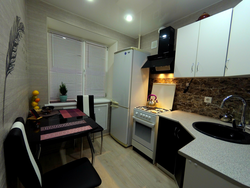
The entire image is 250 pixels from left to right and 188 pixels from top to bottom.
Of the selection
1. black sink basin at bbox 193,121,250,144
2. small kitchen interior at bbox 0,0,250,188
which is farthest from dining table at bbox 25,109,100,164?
black sink basin at bbox 193,121,250,144

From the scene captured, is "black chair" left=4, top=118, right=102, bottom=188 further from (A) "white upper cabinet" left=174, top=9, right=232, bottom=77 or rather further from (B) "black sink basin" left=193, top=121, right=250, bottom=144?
(A) "white upper cabinet" left=174, top=9, right=232, bottom=77

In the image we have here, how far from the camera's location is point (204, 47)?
146 centimetres

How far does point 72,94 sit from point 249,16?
3.00 meters

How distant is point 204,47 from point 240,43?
38 cm

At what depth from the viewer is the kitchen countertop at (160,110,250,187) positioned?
1.93 ft

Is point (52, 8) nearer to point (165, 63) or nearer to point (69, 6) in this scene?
point (69, 6)

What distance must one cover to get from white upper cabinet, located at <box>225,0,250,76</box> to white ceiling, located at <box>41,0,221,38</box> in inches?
29.1

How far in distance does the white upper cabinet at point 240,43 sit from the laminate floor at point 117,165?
5.48 ft

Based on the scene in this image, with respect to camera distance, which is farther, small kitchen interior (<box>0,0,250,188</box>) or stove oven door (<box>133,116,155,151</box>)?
stove oven door (<box>133,116,155,151</box>)

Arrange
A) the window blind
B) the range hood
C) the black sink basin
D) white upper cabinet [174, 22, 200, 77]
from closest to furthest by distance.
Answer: the black sink basin, white upper cabinet [174, 22, 200, 77], the range hood, the window blind

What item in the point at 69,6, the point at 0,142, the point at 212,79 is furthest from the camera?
the point at 69,6

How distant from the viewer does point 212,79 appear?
1.69 metres

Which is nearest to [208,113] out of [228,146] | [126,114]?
[228,146]

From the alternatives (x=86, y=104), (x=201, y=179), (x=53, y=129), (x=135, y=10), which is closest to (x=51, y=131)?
(x=53, y=129)
